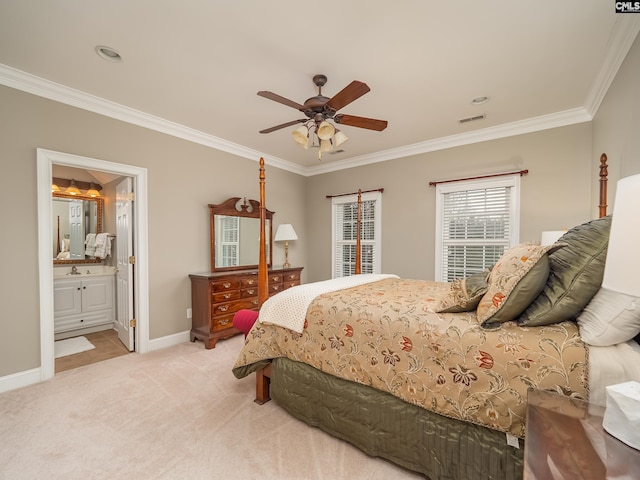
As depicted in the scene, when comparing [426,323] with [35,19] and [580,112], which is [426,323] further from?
[580,112]

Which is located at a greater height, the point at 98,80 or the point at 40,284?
the point at 98,80

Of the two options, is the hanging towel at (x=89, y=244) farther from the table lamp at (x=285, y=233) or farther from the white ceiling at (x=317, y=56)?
the table lamp at (x=285, y=233)

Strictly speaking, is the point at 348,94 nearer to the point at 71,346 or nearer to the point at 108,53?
the point at 108,53

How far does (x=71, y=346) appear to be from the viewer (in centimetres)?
349

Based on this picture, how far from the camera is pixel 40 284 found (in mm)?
2590

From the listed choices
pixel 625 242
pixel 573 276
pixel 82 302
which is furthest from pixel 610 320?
pixel 82 302

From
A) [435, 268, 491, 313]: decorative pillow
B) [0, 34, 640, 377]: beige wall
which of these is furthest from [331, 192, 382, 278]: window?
[435, 268, 491, 313]: decorative pillow

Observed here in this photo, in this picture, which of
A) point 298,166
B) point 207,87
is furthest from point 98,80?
point 298,166

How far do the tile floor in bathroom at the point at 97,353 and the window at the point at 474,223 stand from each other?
419cm

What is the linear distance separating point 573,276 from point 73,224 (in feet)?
18.8

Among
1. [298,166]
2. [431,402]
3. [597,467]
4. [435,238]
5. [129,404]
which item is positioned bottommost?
[129,404]

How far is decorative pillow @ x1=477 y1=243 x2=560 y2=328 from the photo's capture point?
1286mm

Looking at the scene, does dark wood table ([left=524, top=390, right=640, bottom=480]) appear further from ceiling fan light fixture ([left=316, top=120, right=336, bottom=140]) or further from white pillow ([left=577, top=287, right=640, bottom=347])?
ceiling fan light fixture ([left=316, top=120, right=336, bottom=140])

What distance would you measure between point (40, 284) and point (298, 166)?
383cm
